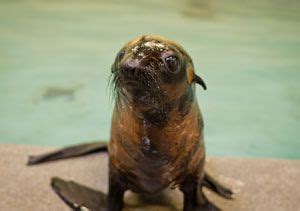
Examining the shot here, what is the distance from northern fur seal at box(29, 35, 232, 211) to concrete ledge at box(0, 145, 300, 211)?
220 mm

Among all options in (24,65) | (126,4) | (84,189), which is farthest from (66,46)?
(84,189)

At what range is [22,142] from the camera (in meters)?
3.03

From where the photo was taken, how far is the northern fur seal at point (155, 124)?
1607 mm

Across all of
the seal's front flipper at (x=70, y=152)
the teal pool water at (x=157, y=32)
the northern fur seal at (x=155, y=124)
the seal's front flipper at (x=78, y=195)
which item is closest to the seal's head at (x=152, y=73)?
the northern fur seal at (x=155, y=124)

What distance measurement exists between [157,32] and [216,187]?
9.20 ft

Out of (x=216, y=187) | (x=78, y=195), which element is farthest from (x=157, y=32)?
(x=78, y=195)

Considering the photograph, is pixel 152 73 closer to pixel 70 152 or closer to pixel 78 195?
pixel 78 195

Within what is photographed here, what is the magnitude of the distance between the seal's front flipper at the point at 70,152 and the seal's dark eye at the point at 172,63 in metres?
1.14

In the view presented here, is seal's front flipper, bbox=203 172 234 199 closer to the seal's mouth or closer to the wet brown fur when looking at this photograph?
the wet brown fur

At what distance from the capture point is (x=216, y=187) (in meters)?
2.39

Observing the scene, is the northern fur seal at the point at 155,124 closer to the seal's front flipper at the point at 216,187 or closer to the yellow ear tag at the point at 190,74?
the yellow ear tag at the point at 190,74

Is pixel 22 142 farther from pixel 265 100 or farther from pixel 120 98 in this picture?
pixel 265 100

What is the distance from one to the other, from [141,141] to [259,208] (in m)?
0.74

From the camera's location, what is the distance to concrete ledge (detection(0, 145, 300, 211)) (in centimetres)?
226
